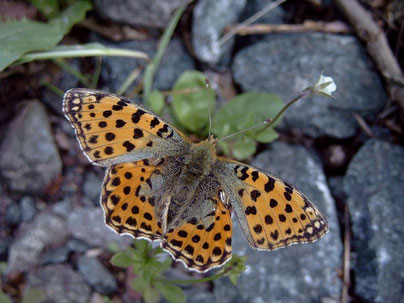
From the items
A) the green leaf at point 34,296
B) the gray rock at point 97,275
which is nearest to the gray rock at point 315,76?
the gray rock at point 97,275

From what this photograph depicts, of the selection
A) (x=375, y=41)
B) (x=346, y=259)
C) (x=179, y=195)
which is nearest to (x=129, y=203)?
(x=179, y=195)

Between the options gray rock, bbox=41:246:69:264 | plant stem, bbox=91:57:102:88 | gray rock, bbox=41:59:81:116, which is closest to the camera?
gray rock, bbox=41:246:69:264

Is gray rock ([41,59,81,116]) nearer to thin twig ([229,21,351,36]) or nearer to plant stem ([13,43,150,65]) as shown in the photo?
plant stem ([13,43,150,65])

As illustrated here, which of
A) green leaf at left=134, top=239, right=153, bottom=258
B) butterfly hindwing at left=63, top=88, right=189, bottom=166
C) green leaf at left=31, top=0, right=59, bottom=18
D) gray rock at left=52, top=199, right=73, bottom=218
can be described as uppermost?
green leaf at left=31, top=0, right=59, bottom=18

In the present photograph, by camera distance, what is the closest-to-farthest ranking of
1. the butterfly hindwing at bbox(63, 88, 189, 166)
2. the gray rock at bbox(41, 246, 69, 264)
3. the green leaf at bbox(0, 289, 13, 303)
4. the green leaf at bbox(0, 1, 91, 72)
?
the butterfly hindwing at bbox(63, 88, 189, 166)
the green leaf at bbox(0, 289, 13, 303)
the green leaf at bbox(0, 1, 91, 72)
the gray rock at bbox(41, 246, 69, 264)

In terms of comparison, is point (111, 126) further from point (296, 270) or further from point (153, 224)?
point (296, 270)

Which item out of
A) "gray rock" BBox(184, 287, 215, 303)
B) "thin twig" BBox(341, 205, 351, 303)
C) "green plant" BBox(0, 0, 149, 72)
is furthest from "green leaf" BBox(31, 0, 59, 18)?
"thin twig" BBox(341, 205, 351, 303)
